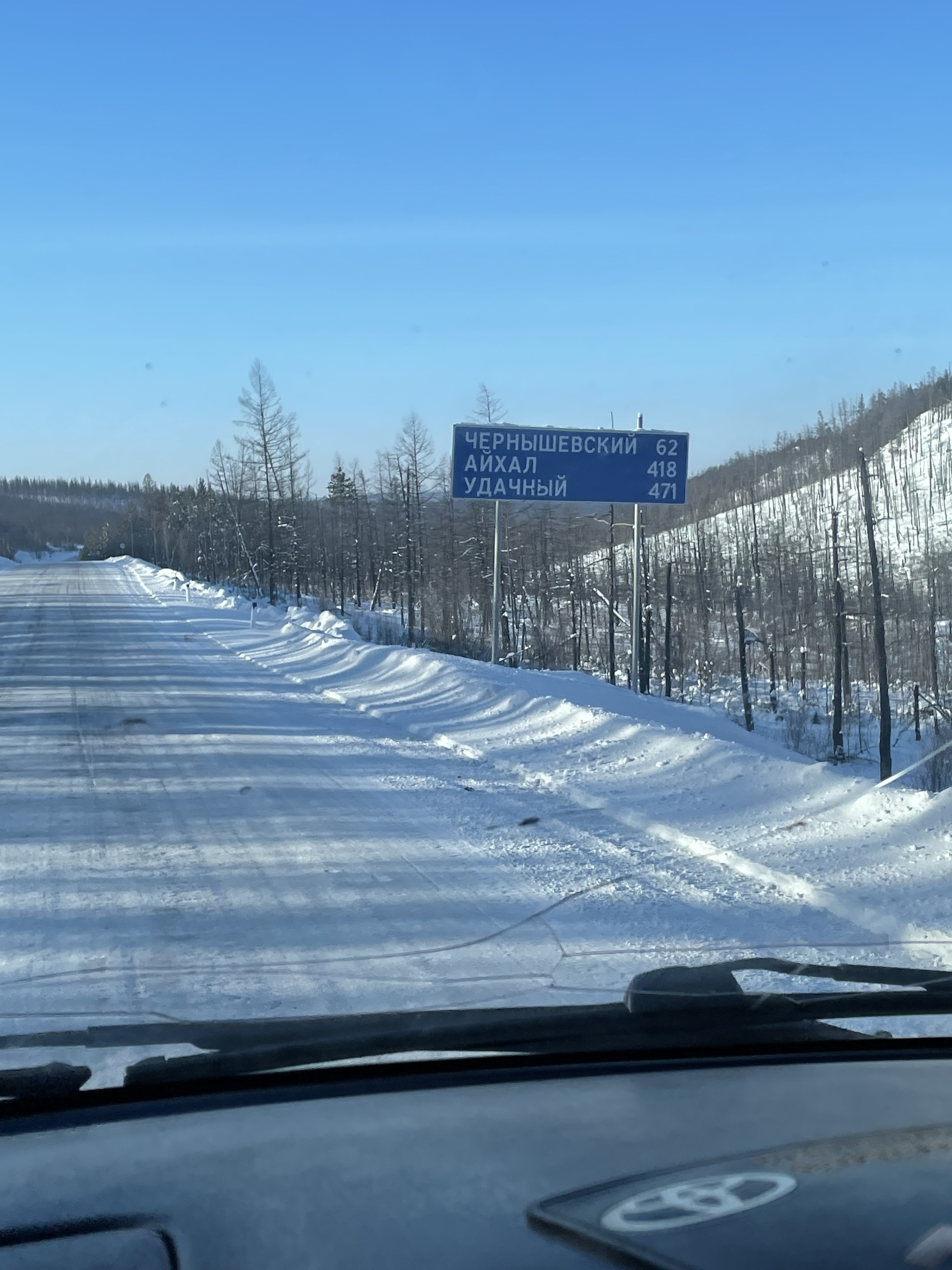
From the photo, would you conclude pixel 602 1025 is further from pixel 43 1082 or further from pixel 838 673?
pixel 838 673

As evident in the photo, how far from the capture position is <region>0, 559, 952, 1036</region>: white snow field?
15.4 feet

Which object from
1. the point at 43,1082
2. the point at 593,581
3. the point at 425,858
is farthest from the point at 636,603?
the point at 593,581

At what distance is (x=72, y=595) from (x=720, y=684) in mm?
30831

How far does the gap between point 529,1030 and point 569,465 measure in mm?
16553

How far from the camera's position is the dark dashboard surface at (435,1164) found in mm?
1717

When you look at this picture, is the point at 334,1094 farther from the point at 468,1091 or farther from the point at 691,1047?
the point at 691,1047

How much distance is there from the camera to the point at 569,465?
1881 cm

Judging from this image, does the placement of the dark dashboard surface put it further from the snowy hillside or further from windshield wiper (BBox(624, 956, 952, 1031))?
the snowy hillside

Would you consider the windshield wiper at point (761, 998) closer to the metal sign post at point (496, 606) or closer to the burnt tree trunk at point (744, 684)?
the metal sign post at point (496, 606)

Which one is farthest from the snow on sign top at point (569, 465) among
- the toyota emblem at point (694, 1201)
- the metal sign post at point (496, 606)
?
the toyota emblem at point (694, 1201)

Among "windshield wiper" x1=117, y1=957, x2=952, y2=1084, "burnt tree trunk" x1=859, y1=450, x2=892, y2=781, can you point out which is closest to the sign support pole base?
"burnt tree trunk" x1=859, y1=450, x2=892, y2=781

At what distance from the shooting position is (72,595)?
45688 millimetres

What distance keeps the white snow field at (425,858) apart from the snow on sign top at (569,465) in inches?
236

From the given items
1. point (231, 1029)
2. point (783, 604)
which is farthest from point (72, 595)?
point (783, 604)
